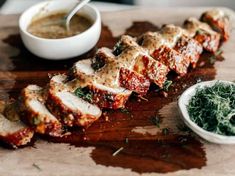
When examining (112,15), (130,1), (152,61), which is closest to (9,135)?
(152,61)

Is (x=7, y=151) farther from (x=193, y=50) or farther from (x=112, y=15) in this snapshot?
(x=112, y=15)

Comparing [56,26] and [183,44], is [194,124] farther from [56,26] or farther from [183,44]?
[56,26]

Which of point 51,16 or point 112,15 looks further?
point 112,15

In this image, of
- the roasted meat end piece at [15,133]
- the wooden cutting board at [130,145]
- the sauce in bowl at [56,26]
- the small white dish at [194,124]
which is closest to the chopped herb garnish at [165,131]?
the wooden cutting board at [130,145]

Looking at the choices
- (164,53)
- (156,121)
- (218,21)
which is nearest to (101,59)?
(164,53)

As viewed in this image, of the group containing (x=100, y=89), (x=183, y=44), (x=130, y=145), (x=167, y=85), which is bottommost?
(x=130, y=145)

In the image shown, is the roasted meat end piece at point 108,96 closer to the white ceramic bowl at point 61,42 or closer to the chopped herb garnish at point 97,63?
the chopped herb garnish at point 97,63

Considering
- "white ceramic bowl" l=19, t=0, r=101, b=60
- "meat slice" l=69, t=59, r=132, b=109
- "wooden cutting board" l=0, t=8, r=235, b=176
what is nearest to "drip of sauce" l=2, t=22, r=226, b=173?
"wooden cutting board" l=0, t=8, r=235, b=176
